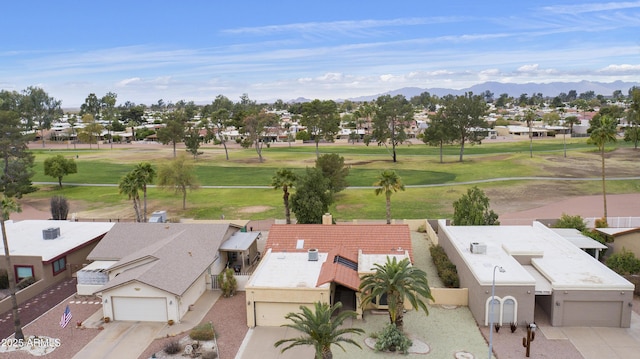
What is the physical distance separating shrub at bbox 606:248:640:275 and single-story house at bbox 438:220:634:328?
3.10 metres

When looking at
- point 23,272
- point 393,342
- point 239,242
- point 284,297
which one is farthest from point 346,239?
point 23,272

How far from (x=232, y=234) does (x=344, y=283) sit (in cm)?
1537

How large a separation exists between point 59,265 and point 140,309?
12406mm

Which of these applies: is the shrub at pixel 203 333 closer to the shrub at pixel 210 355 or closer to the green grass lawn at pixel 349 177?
the shrub at pixel 210 355

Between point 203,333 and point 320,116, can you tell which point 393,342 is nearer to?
point 203,333

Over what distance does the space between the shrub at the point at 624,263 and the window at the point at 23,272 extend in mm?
44466

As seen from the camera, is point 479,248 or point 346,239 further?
point 346,239

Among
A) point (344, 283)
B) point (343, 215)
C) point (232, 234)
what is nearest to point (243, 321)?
point (344, 283)

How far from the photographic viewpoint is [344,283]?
3028 cm

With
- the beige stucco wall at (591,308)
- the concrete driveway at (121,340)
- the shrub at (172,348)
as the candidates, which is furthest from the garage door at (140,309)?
the beige stucco wall at (591,308)

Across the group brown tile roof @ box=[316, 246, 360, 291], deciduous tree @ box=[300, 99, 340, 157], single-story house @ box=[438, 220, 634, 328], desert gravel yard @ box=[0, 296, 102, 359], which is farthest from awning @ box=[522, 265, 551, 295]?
deciduous tree @ box=[300, 99, 340, 157]

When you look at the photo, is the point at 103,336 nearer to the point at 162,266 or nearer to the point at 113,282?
the point at 113,282

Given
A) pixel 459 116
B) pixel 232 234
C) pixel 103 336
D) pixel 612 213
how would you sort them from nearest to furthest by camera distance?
pixel 103 336 → pixel 232 234 → pixel 612 213 → pixel 459 116

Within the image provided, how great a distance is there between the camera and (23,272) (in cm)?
3766
